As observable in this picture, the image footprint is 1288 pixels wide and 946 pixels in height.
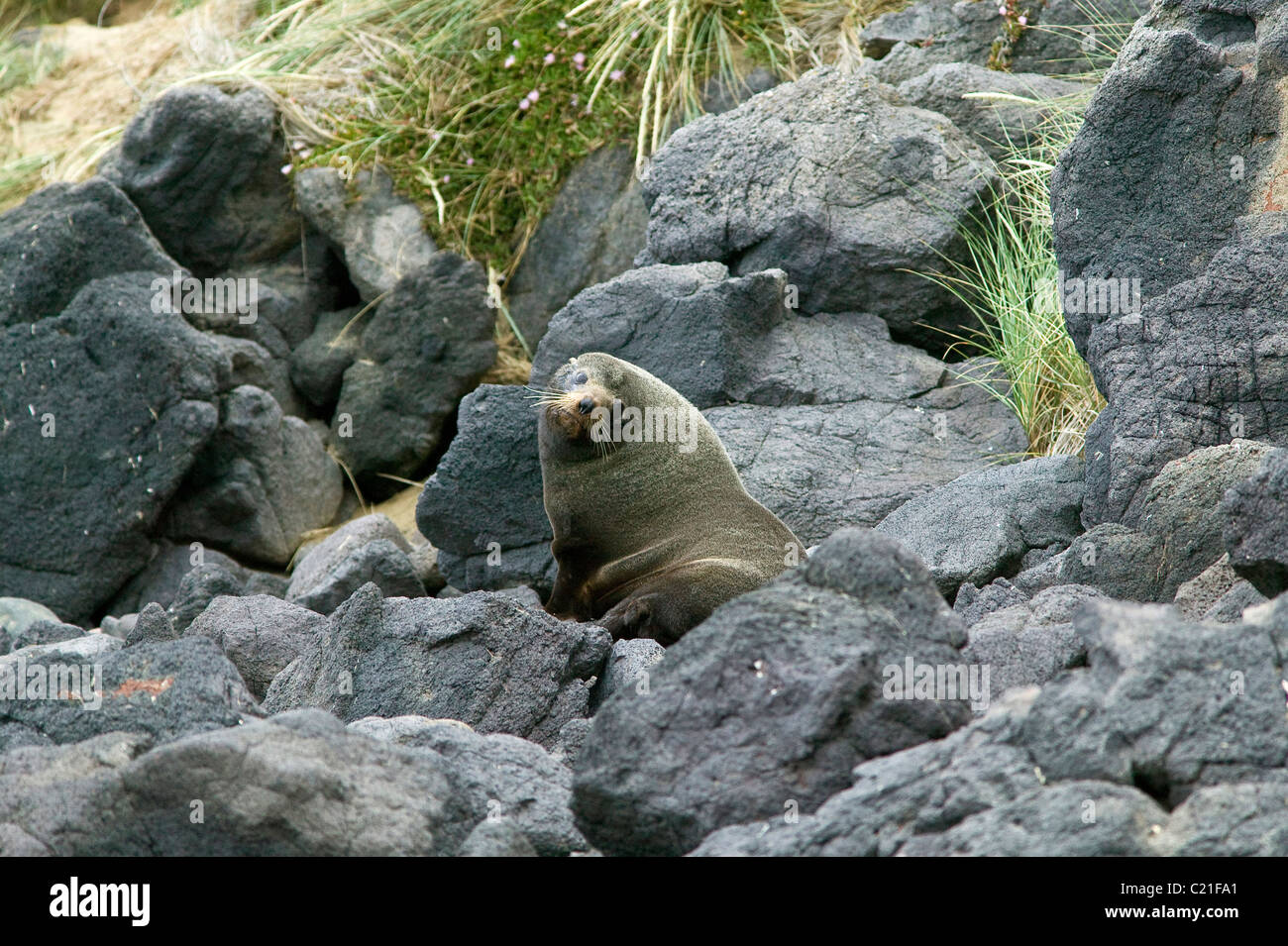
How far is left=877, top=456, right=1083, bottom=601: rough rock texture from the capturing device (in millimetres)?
5652

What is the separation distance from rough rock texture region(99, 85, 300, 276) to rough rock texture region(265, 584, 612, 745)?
21.1 feet

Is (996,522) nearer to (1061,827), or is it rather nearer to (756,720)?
(756,720)

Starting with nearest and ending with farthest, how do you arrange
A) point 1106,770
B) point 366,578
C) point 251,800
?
1. point 1106,770
2. point 251,800
3. point 366,578

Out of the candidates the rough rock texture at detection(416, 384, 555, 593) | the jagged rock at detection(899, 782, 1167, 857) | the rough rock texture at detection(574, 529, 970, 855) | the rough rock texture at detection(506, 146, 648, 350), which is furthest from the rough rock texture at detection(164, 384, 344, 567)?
the jagged rock at detection(899, 782, 1167, 857)

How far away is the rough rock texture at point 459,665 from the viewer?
4348mm

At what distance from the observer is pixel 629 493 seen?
6.27 metres

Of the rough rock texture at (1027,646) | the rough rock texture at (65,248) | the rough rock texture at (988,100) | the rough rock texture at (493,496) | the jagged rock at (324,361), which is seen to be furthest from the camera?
the jagged rock at (324,361)

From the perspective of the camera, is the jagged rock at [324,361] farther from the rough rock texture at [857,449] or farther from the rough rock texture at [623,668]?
the rough rock texture at [623,668]

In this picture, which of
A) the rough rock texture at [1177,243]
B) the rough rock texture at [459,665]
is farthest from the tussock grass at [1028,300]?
the rough rock texture at [459,665]

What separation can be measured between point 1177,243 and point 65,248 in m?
6.34

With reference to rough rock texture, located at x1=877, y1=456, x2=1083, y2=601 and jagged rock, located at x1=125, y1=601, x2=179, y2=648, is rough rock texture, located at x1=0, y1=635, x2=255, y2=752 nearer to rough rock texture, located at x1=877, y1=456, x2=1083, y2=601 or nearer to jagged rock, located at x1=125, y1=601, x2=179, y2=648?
jagged rock, located at x1=125, y1=601, x2=179, y2=648

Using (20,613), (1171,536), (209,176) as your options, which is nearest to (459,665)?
(1171,536)

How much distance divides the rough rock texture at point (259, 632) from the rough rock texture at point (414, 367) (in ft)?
14.2
